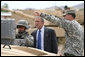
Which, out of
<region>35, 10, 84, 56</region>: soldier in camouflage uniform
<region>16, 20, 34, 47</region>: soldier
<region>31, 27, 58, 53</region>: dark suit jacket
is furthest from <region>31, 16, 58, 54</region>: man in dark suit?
<region>35, 10, 84, 56</region>: soldier in camouflage uniform

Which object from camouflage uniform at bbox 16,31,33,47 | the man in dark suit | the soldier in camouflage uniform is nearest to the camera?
camouflage uniform at bbox 16,31,33,47

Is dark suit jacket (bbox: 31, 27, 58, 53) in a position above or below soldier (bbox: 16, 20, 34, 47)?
below

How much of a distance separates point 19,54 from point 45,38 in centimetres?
304

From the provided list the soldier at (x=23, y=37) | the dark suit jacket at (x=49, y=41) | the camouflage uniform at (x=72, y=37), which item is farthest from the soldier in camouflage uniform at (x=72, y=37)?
the soldier at (x=23, y=37)

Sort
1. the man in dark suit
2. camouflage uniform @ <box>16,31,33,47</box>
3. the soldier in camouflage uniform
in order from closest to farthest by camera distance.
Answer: camouflage uniform @ <box>16,31,33,47</box> < the soldier in camouflage uniform < the man in dark suit

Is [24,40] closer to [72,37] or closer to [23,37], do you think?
[23,37]

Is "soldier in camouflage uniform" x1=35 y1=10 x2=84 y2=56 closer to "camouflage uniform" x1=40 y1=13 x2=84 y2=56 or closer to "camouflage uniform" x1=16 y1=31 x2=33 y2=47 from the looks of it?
"camouflage uniform" x1=40 y1=13 x2=84 y2=56

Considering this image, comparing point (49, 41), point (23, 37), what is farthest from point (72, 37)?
point (23, 37)

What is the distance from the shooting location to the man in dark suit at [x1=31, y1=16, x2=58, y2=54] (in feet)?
19.5

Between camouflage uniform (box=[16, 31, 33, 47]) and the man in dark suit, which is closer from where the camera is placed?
camouflage uniform (box=[16, 31, 33, 47])

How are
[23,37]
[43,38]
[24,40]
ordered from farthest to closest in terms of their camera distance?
[43,38], [23,37], [24,40]

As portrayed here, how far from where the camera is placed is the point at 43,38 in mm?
5980

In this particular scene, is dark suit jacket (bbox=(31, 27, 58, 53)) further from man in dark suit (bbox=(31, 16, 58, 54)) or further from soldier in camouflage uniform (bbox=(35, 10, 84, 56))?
soldier in camouflage uniform (bbox=(35, 10, 84, 56))

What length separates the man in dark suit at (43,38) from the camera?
19.5ft
